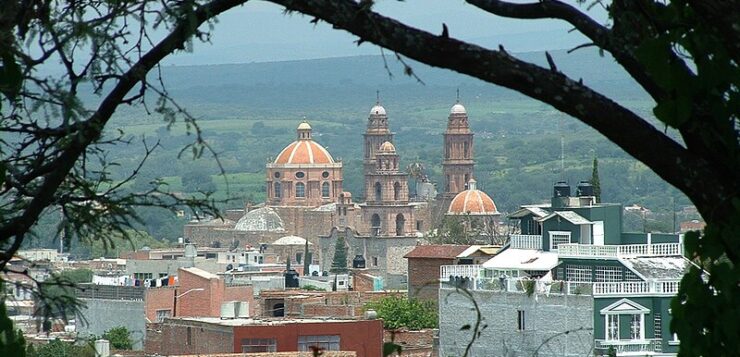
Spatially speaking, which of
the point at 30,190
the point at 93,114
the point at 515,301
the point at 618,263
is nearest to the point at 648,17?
the point at 93,114

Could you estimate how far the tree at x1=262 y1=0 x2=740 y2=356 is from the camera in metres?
3.21

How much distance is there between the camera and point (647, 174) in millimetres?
139750

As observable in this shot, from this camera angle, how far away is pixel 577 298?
24547 mm

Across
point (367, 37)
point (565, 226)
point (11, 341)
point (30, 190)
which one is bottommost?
point (11, 341)

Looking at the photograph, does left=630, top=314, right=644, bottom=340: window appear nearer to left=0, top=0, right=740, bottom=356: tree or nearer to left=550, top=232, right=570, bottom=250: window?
left=550, top=232, right=570, bottom=250: window

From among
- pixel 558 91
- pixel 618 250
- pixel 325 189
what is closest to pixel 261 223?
pixel 325 189

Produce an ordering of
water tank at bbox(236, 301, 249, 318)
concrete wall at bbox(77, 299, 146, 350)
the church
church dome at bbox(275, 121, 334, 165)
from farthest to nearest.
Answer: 1. church dome at bbox(275, 121, 334, 165)
2. the church
3. concrete wall at bbox(77, 299, 146, 350)
4. water tank at bbox(236, 301, 249, 318)

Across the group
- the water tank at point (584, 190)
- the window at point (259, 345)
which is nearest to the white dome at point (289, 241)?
the water tank at point (584, 190)

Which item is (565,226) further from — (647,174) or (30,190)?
(647,174)

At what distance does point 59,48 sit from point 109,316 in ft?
103

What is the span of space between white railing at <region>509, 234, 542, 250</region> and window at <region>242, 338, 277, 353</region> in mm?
11370

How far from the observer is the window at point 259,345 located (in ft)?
62.3

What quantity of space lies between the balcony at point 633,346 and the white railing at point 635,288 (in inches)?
33.8

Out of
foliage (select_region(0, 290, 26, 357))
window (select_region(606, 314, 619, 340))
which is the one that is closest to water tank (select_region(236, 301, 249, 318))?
window (select_region(606, 314, 619, 340))
